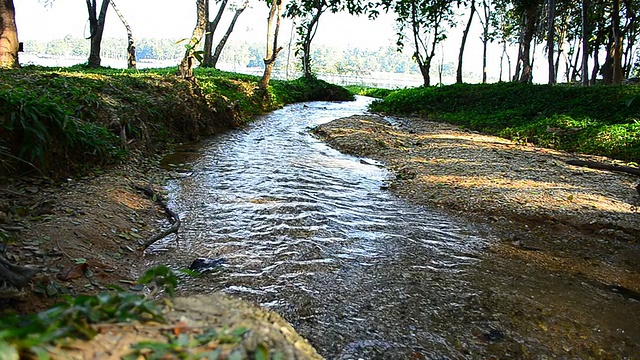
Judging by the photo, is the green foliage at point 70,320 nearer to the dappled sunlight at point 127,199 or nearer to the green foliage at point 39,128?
the dappled sunlight at point 127,199

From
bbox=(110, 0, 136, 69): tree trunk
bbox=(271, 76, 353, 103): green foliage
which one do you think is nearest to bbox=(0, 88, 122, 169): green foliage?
bbox=(110, 0, 136, 69): tree trunk

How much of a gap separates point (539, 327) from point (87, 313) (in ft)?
10.5

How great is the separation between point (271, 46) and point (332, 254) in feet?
55.0

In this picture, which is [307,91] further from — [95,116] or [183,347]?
[183,347]

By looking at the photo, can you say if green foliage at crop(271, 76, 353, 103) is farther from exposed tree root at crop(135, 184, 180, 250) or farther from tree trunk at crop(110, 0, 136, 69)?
exposed tree root at crop(135, 184, 180, 250)

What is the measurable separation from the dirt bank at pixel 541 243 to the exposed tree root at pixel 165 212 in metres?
3.15

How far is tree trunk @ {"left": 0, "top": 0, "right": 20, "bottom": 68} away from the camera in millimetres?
9938

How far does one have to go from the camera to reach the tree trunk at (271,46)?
1867 cm

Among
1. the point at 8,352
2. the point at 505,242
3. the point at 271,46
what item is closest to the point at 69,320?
the point at 8,352

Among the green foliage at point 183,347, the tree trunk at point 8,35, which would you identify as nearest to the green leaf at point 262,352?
the green foliage at point 183,347

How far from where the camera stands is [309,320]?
3.21 metres

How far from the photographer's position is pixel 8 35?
10.1m

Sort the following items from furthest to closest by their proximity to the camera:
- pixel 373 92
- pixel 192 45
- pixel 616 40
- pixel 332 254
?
pixel 373 92 → pixel 616 40 → pixel 192 45 → pixel 332 254

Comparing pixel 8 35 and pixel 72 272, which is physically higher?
pixel 8 35
